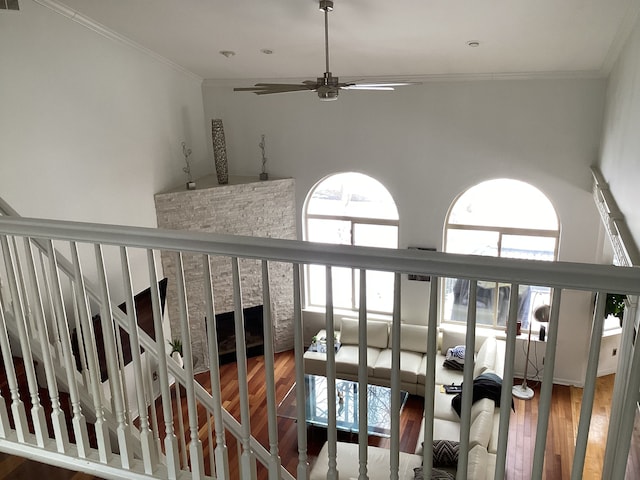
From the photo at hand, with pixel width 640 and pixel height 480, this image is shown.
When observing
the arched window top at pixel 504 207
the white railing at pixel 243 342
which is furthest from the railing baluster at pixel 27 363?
the arched window top at pixel 504 207

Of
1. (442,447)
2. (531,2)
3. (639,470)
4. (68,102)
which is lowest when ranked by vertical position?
(442,447)

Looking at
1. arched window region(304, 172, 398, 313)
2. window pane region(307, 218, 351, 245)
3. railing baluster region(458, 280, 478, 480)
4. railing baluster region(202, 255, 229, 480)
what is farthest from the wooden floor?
railing baluster region(458, 280, 478, 480)

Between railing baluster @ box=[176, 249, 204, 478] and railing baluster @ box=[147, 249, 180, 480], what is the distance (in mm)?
64

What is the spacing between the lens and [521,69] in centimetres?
640

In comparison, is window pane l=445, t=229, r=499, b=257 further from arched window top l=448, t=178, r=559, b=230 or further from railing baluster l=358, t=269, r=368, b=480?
railing baluster l=358, t=269, r=368, b=480

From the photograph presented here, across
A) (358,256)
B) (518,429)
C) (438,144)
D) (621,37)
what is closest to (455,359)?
(518,429)

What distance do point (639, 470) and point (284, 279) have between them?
215 inches

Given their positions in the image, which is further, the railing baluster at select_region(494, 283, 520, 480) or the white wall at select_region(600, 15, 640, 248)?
the white wall at select_region(600, 15, 640, 248)

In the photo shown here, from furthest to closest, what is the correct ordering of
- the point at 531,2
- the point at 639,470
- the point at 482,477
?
1. the point at 531,2
2. the point at 482,477
3. the point at 639,470

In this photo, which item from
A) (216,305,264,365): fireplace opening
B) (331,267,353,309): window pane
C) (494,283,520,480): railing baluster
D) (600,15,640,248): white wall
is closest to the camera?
(494,283,520,480): railing baluster

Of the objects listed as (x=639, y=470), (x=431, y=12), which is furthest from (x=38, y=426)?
(x=431, y=12)

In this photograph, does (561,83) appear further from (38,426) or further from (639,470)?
(38,426)

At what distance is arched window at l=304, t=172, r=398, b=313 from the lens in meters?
7.91

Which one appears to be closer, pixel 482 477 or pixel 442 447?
pixel 482 477
